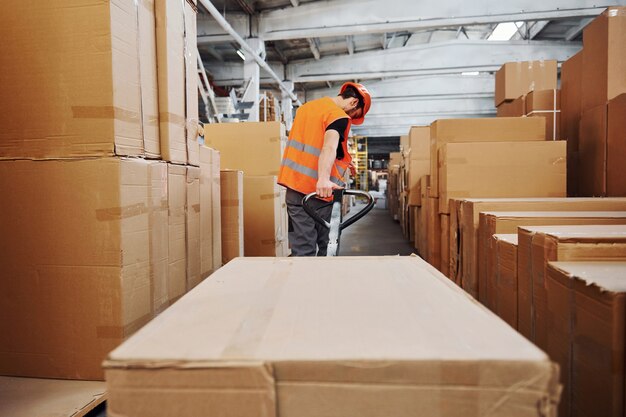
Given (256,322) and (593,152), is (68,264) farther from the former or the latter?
(593,152)

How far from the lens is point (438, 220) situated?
347 centimetres

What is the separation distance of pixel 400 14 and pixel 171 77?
5335 millimetres

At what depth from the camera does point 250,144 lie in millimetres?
3793

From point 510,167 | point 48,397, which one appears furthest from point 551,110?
point 48,397

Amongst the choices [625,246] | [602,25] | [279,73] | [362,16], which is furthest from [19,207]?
[279,73]

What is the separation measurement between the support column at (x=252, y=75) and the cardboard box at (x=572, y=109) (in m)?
4.30

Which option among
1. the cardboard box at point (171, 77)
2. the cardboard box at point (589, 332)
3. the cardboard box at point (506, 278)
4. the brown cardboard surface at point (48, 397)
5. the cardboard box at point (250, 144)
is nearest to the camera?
the cardboard box at point (589, 332)

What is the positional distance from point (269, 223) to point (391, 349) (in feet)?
9.41

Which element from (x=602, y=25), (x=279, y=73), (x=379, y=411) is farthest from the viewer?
(x=279, y=73)

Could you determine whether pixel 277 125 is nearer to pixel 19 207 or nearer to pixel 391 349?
pixel 19 207

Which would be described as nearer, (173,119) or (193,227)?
(173,119)

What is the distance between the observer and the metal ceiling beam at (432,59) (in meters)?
7.77

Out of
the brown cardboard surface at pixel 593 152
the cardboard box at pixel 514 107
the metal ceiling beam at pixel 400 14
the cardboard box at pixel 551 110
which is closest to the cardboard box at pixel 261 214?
the brown cardboard surface at pixel 593 152

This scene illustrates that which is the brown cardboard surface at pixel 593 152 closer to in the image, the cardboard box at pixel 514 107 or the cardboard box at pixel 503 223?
the cardboard box at pixel 514 107
